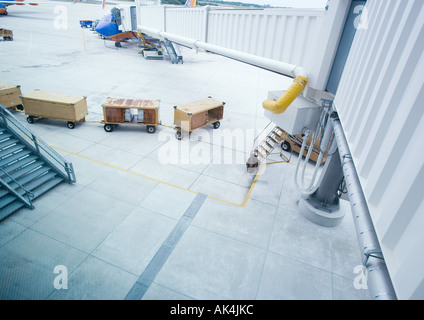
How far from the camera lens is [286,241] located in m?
9.12

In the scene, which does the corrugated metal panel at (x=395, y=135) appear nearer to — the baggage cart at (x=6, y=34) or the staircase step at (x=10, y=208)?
the staircase step at (x=10, y=208)

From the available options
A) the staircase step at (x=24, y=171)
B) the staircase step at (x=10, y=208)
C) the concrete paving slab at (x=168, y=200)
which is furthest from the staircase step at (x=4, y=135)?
the concrete paving slab at (x=168, y=200)

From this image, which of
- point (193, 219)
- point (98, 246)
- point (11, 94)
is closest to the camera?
point (98, 246)

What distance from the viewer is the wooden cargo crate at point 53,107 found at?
14.7 metres

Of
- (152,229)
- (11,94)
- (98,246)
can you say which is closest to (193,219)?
(152,229)

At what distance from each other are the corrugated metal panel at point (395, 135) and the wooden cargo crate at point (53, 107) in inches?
594

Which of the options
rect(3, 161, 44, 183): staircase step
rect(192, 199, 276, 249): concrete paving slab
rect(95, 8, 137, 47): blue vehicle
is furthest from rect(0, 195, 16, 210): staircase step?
rect(95, 8, 137, 47): blue vehicle

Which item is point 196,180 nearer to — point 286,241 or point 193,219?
point 193,219

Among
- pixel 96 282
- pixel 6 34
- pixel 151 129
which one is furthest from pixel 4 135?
pixel 6 34

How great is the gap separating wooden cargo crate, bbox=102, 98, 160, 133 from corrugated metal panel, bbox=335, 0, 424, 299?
1258cm

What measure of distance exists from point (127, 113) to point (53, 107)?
4173mm

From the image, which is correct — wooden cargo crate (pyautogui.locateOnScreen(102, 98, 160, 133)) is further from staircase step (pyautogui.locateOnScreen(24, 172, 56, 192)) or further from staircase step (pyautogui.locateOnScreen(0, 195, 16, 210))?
staircase step (pyautogui.locateOnScreen(0, 195, 16, 210))

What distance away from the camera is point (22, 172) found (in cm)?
1005
